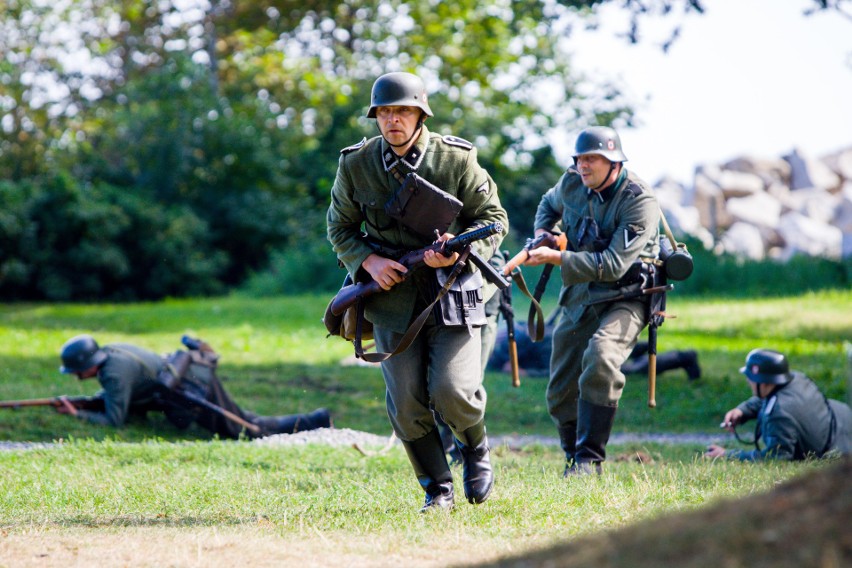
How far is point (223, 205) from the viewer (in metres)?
32.1

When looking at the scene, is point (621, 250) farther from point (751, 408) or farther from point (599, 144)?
point (751, 408)

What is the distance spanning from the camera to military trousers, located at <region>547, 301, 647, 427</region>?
24.7 feet

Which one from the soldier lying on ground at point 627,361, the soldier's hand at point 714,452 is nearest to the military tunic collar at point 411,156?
the soldier's hand at point 714,452

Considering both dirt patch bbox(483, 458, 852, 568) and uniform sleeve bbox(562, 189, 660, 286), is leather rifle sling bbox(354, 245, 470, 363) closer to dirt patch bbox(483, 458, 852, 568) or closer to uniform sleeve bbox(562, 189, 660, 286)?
uniform sleeve bbox(562, 189, 660, 286)

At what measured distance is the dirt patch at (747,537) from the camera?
279 cm

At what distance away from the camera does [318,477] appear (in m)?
7.85

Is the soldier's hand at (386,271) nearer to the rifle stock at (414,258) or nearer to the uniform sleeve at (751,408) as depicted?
the rifle stock at (414,258)

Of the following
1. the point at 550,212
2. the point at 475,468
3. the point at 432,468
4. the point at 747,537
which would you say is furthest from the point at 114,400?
the point at 747,537

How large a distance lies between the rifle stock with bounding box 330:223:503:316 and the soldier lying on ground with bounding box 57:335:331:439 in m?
5.26

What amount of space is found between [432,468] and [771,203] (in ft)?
108

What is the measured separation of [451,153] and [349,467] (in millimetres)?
3379

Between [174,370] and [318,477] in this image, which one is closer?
[318,477]

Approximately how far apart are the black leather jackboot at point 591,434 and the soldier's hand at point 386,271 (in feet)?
7.44

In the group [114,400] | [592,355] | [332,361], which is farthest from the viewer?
[332,361]
